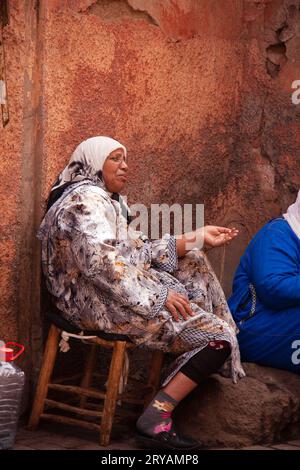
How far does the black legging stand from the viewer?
4.45 meters

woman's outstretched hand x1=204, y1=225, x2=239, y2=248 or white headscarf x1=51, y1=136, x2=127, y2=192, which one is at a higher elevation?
white headscarf x1=51, y1=136, x2=127, y2=192

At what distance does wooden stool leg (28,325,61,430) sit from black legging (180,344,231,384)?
25.8 inches

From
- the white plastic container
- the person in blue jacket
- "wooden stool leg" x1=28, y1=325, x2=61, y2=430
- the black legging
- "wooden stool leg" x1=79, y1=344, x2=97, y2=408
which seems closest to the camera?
the white plastic container

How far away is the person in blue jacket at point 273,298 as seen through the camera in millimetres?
4797

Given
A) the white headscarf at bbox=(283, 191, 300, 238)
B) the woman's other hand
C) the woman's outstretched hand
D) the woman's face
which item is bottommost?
the woman's other hand

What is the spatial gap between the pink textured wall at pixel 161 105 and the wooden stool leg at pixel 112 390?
61cm

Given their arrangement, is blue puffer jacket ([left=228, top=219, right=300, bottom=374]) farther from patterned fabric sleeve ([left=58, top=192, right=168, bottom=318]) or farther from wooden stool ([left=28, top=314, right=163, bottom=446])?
patterned fabric sleeve ([left=58, top=192, right=168, bottom=318])

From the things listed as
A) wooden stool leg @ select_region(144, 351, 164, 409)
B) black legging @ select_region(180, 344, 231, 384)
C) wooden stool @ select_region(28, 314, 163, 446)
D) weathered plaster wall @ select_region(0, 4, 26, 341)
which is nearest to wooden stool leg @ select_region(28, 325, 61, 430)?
wooden stool @ select_region(28, 314, 163, 446)

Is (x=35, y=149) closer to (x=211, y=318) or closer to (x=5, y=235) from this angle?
(x=5, y=235)

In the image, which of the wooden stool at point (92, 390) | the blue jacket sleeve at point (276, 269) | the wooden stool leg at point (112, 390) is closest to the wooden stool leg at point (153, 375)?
the wooden stool at point (92, 390)

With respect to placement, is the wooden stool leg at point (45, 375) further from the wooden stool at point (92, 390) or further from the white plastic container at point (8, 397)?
the white plastic container at point (8, 397)

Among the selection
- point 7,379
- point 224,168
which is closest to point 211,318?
point 7,379

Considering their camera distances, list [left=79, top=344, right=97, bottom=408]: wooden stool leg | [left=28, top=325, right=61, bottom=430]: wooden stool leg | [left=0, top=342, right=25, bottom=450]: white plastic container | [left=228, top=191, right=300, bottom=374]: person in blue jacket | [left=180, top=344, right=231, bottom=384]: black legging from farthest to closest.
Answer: [left=79, top=344, right=97, bottom=408]: wooden stool leg, [left=228, top=191, right=300, bottom=374]: person in blue jacket, [left=28, top=325, right=61, bottom=430]: wooden stool leg, [left=180, top=344, right=231, bottom=384]: black legging, [left=0, top=342, right=25, bottom=450]: white plastic container

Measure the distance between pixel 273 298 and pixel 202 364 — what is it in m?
0.59
